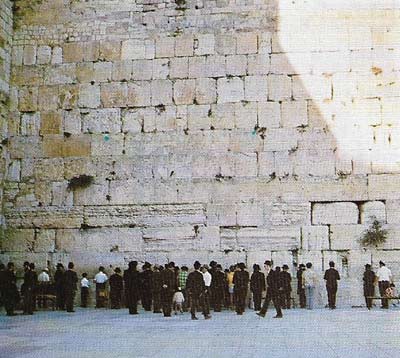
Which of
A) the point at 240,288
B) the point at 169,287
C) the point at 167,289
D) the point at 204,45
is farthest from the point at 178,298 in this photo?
the point at 204,45

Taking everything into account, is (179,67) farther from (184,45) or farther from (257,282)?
(257,282)

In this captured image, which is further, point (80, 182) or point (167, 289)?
point (80, 182)

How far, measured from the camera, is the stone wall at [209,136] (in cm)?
1232

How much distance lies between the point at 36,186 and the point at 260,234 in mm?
4707

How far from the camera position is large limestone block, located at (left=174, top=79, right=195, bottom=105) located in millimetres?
13016

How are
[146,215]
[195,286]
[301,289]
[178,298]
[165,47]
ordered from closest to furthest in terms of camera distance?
[195,286] → [178,298] → [301,289] → [146,215] → [165,47]

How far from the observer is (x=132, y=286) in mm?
11266

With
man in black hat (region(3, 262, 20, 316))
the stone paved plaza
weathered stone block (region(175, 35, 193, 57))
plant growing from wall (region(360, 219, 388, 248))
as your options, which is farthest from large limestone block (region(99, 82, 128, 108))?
→ plant growing from wall (region(360, 219, 388, 248))

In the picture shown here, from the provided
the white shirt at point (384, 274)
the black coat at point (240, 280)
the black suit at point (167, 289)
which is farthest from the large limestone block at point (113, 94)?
the white shirt at point (384, 274)

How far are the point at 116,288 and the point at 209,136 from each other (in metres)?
3.49

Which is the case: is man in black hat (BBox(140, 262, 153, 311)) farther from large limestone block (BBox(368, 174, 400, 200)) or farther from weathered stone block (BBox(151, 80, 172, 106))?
large limestone block (BBox(368, 174, 400, 200))

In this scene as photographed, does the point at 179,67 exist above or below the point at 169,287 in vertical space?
above

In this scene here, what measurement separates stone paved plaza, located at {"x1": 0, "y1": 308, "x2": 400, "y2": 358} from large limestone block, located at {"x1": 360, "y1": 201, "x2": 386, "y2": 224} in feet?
7.10

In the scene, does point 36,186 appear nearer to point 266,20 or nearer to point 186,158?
point 186,158
